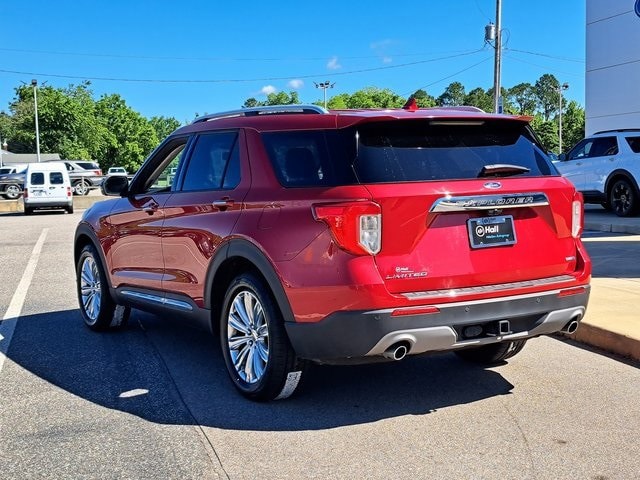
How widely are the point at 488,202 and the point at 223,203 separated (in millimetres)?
1778

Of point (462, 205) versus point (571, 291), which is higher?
point (462, 205)

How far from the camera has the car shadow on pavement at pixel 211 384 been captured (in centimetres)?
450

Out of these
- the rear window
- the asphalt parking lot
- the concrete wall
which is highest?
the concrete wall

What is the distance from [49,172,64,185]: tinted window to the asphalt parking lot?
20440 millimetres

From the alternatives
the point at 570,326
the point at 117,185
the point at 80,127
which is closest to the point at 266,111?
the point at 117,185

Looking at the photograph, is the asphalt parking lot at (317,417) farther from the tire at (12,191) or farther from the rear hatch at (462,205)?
the tire at (12,191)

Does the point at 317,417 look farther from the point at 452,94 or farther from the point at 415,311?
the point at 452,94

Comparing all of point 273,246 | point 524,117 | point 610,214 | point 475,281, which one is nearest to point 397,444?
point 475,281

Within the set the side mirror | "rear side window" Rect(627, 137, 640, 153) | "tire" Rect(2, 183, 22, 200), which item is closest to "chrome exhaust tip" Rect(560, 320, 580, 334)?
the side mirror

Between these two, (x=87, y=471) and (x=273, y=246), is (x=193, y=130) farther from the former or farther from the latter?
(x=87, y=471)

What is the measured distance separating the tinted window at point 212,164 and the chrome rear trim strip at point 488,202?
4.92ft

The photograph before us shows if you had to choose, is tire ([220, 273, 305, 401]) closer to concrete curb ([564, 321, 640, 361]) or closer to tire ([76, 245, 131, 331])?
tire ([76, 245, 131, 331])

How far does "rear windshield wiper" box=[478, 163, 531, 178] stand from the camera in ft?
14.4

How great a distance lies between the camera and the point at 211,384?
5.16 meters
